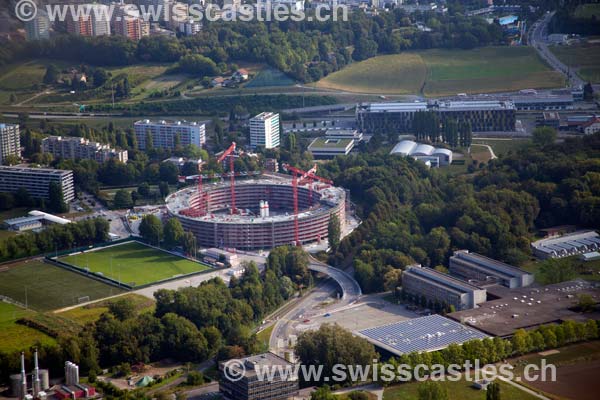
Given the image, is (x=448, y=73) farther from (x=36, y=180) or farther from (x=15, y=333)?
(x=15, y=333)

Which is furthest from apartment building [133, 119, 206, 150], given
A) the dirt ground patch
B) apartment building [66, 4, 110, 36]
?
the dirt ground patch

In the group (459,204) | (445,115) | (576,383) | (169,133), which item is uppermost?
(445,115)

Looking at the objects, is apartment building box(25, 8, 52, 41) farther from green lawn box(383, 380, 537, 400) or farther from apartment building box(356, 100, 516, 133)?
green lawn box(383, 380, 537, 400)

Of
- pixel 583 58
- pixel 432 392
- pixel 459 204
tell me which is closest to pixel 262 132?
pixel 459 204

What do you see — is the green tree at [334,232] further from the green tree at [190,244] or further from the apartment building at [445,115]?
the apartment building at [445,115]

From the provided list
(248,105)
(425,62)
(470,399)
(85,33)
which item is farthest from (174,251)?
(425,62)

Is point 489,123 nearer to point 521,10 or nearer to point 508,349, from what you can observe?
point 521,10
